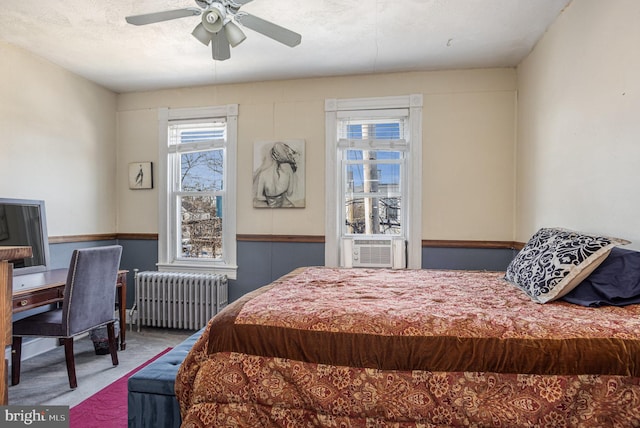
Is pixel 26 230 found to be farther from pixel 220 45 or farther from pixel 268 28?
pixel 268 28

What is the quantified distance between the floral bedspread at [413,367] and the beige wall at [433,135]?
1903mm

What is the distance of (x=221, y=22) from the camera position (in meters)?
1.95

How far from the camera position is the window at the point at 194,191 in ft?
12.8

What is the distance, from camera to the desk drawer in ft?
7.75

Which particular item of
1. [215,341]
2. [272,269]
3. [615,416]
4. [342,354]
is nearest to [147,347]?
[272,269]

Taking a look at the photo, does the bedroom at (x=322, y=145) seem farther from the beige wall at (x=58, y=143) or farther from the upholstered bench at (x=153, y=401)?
the upholstered bench at (x=153, y=401)

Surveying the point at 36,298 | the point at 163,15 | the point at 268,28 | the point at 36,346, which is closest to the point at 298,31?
the point at 268,28

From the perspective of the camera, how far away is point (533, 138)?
9.75ft

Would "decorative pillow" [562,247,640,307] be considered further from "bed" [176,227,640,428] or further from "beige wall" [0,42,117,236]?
"beige wall" [0,42,117,236]

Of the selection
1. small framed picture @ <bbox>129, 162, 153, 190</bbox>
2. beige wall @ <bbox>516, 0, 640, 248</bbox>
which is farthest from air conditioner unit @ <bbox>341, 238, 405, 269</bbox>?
small framed picture @ <bbox>129, 162, 153, 190</bbox>

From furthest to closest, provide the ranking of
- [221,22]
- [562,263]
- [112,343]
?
1. [112,343]
2. [221,22]
3. [562,263]

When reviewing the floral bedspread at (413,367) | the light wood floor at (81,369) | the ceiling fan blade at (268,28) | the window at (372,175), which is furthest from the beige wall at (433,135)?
the floral bedspread at (413,367)

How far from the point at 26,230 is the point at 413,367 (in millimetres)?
3225

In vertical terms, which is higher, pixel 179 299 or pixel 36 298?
pixel 36 298
